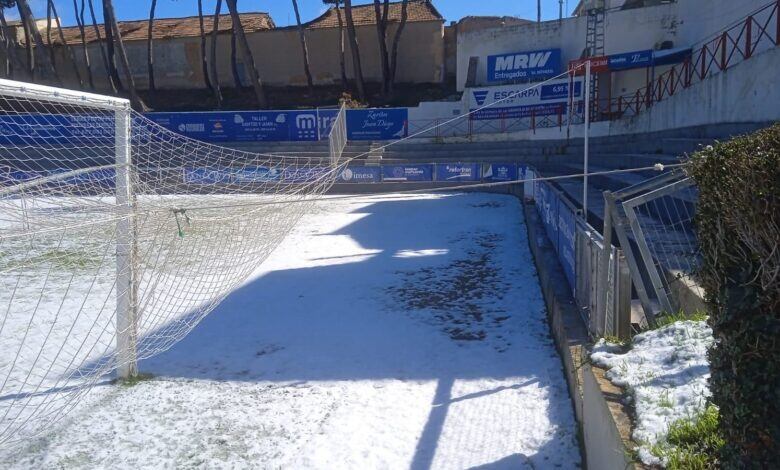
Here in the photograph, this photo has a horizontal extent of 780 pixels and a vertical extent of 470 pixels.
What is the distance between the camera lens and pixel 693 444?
292cm

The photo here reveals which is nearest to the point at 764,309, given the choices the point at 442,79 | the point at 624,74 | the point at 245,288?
the point at 245,288

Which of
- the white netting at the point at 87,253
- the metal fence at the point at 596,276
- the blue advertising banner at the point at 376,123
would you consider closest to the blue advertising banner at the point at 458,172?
the blue advertising banner at the point at 376,123

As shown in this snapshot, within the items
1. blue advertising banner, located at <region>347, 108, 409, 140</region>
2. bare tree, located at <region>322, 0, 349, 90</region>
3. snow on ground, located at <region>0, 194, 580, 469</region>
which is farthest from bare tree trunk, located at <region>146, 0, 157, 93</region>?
snow on ground, located at <region>0, 194, 580, 469</region>

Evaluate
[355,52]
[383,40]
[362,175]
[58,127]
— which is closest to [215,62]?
[355,52]

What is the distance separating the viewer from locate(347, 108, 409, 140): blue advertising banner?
30594 mm

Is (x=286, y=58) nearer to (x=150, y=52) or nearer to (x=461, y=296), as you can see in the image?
(x=150, y=52)

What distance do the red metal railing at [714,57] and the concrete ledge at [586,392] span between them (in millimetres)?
8066

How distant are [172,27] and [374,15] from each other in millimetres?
15876

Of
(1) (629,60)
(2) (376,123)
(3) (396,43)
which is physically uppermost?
(3) (396,43)

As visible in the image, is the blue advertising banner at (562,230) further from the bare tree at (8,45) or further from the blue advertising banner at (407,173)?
the bare tree at (8,45)

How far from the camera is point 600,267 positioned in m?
5.18

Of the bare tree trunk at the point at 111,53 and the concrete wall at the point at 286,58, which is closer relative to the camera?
the bare tree trunk at the point at 111,53

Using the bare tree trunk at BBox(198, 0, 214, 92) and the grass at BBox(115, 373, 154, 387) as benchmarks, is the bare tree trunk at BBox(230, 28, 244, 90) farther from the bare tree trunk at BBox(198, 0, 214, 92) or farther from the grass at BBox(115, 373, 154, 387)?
the grass at BBox(115, 373, 154, 387)

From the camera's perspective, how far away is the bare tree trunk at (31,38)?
41750 mm
